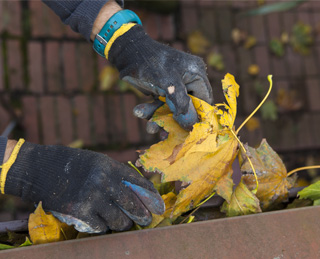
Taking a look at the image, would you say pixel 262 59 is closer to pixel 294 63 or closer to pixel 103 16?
pixel 294 63

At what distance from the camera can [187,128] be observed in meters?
1.12

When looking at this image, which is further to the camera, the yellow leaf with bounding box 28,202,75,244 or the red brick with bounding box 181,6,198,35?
the red brick with bounding box 181,6,198,35

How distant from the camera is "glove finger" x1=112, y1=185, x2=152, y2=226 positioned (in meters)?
0.99

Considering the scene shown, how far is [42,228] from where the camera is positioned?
3.15ft

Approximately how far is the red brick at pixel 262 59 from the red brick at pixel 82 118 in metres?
1.27

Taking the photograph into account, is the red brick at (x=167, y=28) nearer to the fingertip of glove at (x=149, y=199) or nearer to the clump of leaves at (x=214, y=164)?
the clump of leaves at (x=214, y=164)

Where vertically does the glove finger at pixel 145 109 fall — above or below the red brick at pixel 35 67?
below

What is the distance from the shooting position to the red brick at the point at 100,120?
2189 millimetres

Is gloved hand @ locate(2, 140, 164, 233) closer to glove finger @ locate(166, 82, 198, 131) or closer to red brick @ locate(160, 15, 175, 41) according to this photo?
glove finger @ locate(166, 82, 198, 131)

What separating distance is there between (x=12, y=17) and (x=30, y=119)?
0.67 metres

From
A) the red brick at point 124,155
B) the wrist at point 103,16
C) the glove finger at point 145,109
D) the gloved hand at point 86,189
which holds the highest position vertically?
the wrist at point 103,16

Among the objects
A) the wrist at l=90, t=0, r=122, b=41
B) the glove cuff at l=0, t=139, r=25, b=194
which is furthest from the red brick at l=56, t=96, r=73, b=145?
the glove cuff at l=0, t=139, r=25, b=194

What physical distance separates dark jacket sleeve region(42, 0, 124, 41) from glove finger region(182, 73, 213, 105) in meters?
0.45

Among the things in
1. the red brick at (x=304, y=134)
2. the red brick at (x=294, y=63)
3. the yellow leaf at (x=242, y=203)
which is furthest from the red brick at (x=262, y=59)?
the yellow leaf at (x=242, y=203)
